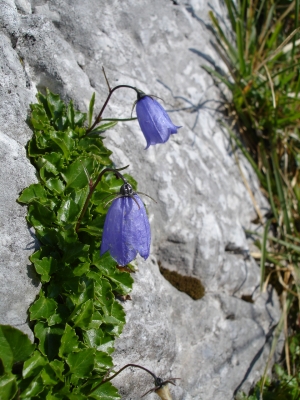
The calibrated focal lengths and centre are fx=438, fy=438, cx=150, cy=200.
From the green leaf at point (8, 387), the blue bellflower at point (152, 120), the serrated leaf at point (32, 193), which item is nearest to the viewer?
the green leaf at point (8, 387)

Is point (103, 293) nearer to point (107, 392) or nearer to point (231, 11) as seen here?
point (107, 392)

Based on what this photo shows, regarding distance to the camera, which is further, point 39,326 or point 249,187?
point 249,187

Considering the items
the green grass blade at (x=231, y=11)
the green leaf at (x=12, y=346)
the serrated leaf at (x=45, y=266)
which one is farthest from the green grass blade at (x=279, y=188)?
the green leaf at (x=12, y=346)

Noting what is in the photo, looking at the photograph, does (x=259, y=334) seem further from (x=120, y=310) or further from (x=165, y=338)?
(x=120, y=310)

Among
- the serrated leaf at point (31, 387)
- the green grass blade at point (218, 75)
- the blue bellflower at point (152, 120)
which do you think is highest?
the green grass blade at point (218, 75)

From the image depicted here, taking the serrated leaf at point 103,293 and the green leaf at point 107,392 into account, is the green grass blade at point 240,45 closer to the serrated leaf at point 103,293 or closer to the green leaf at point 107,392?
the serrated leaf at point 103,293

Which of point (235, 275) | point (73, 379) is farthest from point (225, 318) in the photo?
point (73, 379)

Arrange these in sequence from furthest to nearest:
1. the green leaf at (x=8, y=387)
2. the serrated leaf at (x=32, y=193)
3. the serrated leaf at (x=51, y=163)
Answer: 1. the serrated leaf at (x=51, y=163)
2. the serrated leaf at (x=32, y=193)
3. the green leaf at (x=8, y=387)

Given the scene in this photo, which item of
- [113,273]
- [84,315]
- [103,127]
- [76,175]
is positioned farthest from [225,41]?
[84,315]
